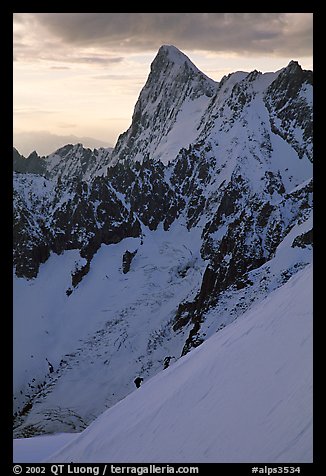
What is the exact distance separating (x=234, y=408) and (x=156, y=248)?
8465 centimetres

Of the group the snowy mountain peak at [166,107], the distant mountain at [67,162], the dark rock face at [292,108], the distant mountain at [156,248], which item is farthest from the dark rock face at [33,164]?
the dark rock face at [292,108]

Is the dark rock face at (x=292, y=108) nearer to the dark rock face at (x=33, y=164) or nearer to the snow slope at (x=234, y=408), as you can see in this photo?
the snow slope at (x=234, y=408)

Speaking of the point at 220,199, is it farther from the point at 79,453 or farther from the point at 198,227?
the point at 79,453

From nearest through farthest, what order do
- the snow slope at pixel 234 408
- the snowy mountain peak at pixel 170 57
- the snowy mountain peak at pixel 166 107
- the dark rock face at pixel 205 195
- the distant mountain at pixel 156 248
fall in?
the snow slope at pixel 234 408 < the distant mountain at pixel 156 248 < the dark rock face at pixel 205 195 < the snowy mountain peak at pixel 166 107 < the snowy mountain peak at pixel 170 57

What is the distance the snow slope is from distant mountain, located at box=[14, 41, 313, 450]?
3090 centimetres

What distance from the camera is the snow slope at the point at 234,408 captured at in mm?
7988

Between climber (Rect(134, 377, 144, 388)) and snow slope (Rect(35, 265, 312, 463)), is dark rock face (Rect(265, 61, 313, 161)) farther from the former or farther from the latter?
snow slope (Rect(35, 265, 312, 463))

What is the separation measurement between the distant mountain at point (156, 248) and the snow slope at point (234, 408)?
3090 cm

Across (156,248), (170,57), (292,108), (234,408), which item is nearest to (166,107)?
(170,57)

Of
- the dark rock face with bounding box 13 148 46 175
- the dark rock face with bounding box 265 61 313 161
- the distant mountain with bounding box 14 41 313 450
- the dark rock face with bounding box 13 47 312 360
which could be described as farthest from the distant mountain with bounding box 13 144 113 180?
the dark rock face with bounding box 265 61 313 161

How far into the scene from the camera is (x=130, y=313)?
251 ft
